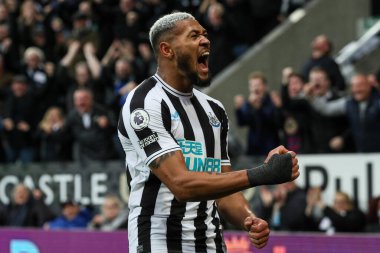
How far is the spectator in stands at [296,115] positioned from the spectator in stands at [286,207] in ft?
2.19

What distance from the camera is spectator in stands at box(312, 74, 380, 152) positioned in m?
10.1

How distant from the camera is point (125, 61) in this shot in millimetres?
13430

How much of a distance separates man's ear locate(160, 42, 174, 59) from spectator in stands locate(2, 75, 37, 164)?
8923 millimetres

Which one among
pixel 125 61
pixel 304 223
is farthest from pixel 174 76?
pixel 125 61

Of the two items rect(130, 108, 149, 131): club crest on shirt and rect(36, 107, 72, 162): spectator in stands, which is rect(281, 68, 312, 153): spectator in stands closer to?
rect(36, 107, 72, 162): spectator in stands

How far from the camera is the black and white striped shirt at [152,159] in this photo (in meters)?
5.16

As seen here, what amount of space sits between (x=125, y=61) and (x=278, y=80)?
7.03 ft

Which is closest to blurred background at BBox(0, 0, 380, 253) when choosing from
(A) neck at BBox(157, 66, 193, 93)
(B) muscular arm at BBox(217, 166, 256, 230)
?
(B) muscular arm at BBox(217, 166, 256, 230)

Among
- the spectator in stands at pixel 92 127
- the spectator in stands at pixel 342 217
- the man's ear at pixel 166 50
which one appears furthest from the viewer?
the spectator in stands at pixel 92 127

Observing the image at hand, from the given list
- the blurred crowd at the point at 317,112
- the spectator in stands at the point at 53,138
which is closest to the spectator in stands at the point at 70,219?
the spectator in stands at the point at 53,138

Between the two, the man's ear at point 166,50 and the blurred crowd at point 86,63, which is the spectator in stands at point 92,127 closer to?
the blurred crowd at point 86,63

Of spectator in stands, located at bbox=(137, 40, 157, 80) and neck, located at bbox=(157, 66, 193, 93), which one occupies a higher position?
spectator in stands, located at bbox=(137, 40, 157, 80)

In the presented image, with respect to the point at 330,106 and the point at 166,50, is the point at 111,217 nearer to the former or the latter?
the point at 330,106

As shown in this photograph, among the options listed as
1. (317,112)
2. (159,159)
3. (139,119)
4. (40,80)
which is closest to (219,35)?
(40,80)
